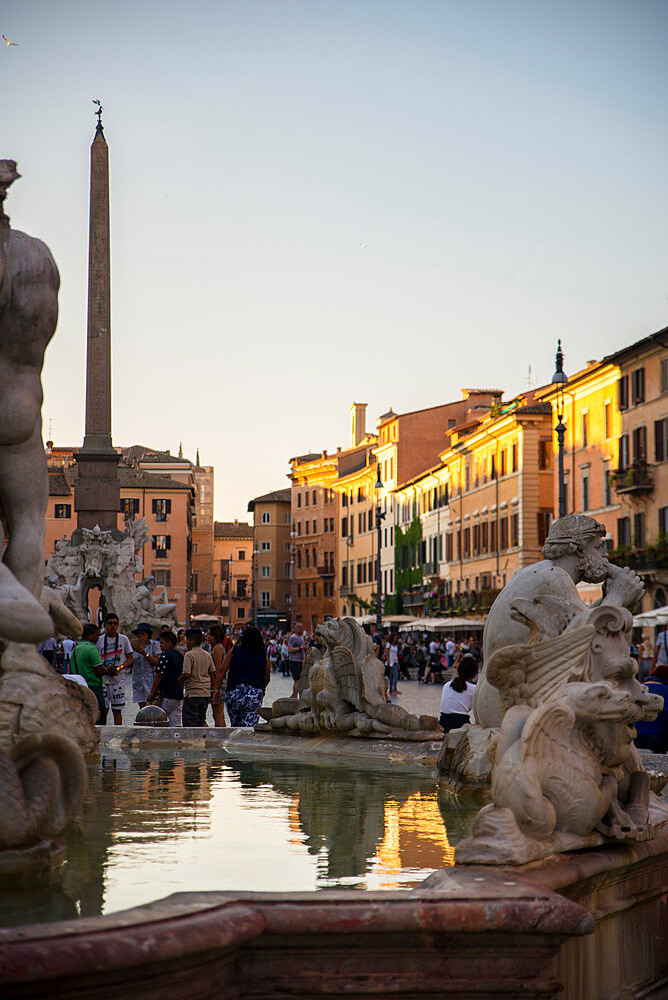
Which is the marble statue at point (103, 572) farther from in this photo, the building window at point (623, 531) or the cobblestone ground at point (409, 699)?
the building window at point (623, 531)

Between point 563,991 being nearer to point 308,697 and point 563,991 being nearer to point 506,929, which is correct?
point 506,929

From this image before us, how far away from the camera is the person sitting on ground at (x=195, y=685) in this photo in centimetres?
1199

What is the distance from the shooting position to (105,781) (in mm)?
6203

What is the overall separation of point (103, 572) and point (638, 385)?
19049 mm

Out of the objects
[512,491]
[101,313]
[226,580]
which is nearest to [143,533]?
[101,313]

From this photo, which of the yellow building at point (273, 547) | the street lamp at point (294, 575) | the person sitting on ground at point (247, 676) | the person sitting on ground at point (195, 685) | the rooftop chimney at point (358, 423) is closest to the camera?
the person sitting on ground at point (247, 676)

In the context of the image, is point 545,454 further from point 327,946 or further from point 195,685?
point 327,946

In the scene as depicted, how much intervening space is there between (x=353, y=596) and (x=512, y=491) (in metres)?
34.5

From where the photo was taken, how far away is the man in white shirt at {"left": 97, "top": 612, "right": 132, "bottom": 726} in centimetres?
1175

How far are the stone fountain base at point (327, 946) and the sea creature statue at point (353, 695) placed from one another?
3787 mm

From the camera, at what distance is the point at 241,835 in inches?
178

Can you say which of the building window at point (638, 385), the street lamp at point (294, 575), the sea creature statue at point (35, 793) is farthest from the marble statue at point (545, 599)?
the street lamp at point (294, 575)

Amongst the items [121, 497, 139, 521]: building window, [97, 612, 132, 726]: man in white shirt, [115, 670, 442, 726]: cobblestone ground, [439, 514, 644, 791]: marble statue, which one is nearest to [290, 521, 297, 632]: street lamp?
[121, 497, 139, 521]: building window

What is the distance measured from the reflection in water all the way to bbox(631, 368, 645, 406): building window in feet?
130
